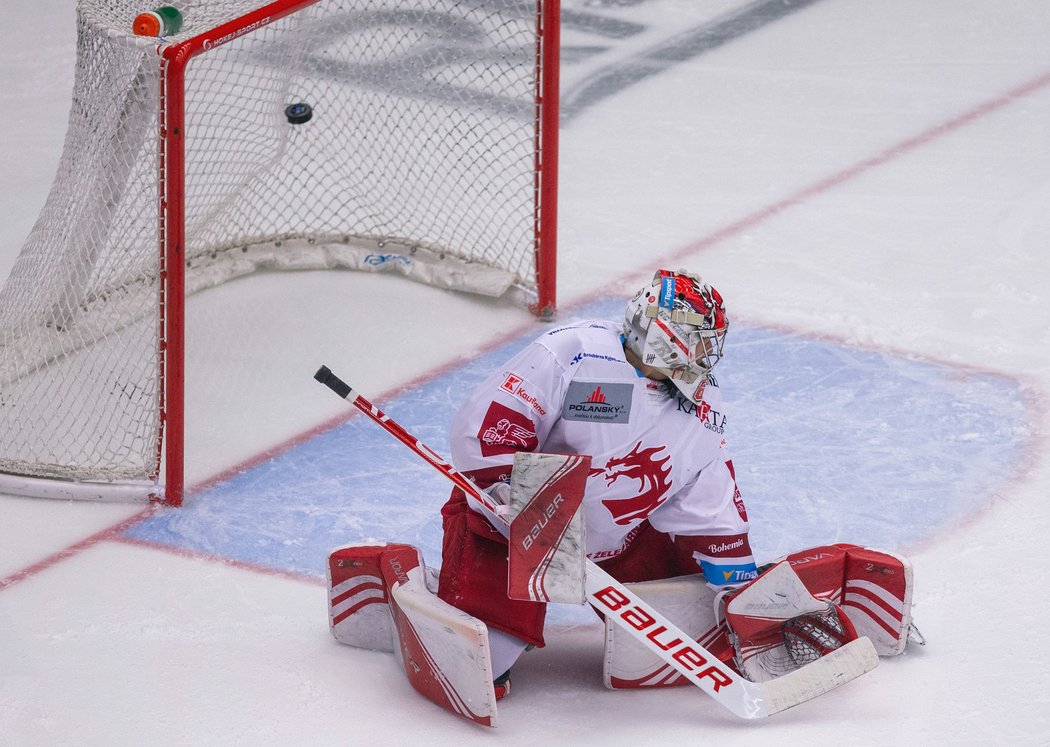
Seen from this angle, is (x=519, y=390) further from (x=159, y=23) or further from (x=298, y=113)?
(x=298, y=113)

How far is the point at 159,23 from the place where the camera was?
3.60 m

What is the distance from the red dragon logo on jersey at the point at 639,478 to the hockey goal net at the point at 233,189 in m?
1.20

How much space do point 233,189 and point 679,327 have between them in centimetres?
212

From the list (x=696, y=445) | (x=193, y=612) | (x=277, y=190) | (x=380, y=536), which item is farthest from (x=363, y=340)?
(x=696, y=445)

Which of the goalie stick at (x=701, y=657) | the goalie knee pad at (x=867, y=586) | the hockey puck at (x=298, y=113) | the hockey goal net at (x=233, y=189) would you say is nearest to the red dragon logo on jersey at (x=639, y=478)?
the goalie stick at (x=701, y=657)

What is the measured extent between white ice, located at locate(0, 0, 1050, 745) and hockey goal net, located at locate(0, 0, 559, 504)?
15cm

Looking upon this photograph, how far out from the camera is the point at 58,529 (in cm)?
372

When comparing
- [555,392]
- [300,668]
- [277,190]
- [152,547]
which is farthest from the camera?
[277,190]

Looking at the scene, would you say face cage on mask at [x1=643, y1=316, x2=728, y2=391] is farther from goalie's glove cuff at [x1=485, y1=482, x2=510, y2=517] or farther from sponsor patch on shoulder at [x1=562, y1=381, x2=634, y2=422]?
goalie's glove cuff at [x1=485, y1=482, x2=510, y2=517]

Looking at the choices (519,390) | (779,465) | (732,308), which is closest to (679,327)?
(519,390)

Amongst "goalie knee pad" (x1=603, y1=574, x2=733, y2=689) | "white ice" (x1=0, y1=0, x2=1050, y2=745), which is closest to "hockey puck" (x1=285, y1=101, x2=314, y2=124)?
"white ice" (x1=0, y1=0, x2=1050, y2=745)

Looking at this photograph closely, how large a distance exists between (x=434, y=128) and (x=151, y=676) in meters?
2.49

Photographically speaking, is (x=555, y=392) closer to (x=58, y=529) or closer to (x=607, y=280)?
(x=58, y=529)

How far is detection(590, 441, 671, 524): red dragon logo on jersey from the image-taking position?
9.82ft
